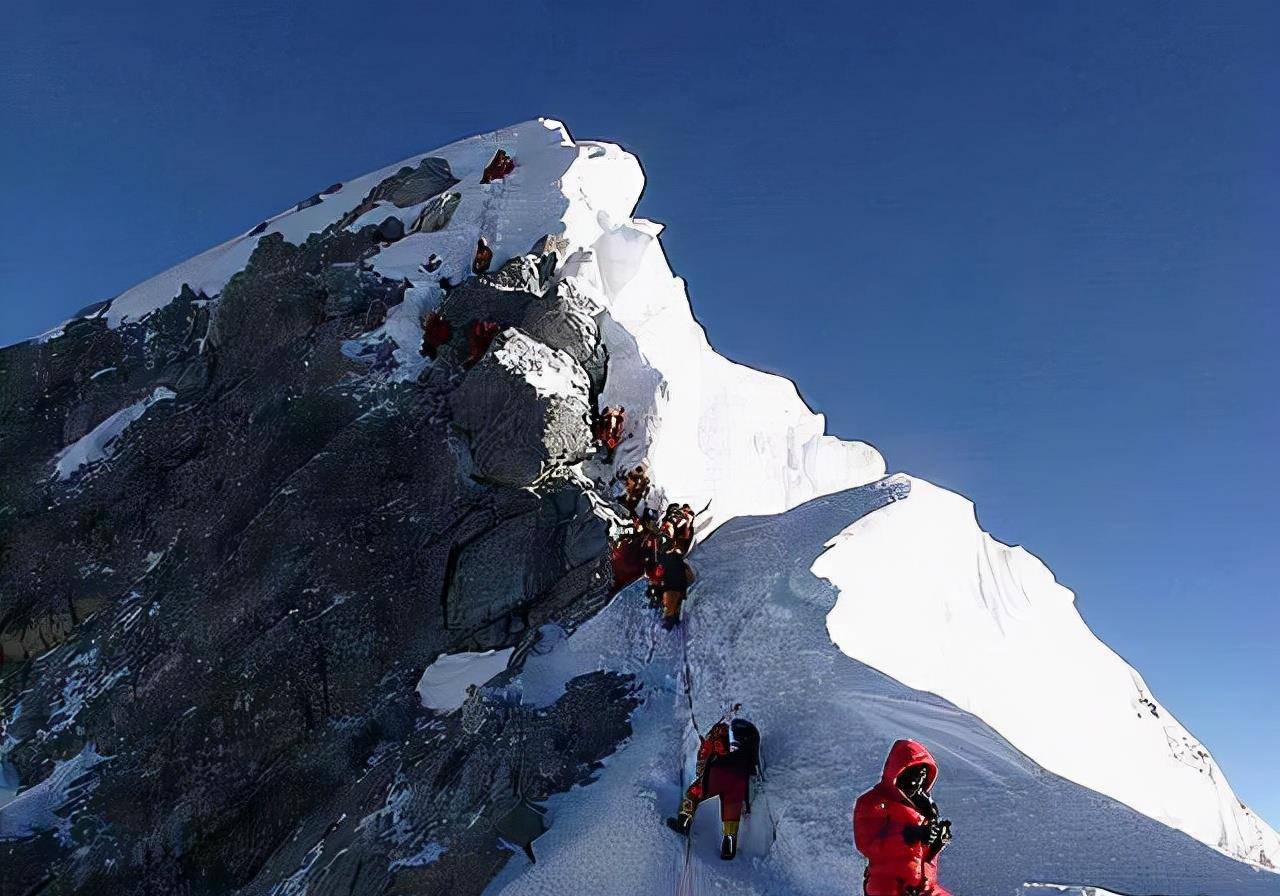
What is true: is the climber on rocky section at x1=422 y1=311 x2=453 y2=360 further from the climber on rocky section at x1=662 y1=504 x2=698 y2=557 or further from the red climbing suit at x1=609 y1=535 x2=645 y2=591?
the climber on rocky section at x1=662 y1=504 x2=698 y2=557

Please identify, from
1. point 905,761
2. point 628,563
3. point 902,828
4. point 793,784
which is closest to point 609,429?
point 628,563

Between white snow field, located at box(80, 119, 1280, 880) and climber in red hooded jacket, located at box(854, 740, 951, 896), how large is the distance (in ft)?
6.33

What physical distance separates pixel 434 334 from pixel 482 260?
8.06 ft

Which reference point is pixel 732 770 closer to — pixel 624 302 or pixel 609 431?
pixel 609 431

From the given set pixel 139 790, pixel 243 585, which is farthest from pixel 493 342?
pixel 139 790

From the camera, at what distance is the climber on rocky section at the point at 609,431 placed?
1794 cm

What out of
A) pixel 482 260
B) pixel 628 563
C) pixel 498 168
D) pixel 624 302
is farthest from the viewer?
pixel 498 168

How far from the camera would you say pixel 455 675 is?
15.0m

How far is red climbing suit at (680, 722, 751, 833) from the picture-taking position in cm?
975

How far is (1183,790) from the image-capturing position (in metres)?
14.1

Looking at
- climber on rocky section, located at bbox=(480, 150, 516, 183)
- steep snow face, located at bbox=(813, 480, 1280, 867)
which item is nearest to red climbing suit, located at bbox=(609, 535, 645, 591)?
steep snow face, located at bbox=(813, 480, 1280, 867)

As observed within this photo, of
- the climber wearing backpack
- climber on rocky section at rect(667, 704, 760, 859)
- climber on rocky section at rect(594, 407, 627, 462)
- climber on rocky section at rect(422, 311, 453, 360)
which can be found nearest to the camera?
climber on rocky section at rect(667, 704, 760, 859)

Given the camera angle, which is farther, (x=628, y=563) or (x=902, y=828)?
(x=628, y=563)

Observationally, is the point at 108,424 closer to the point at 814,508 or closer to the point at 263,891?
the point at 263,891
